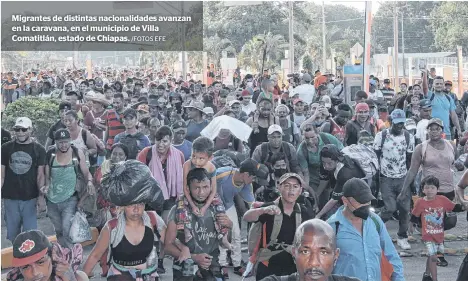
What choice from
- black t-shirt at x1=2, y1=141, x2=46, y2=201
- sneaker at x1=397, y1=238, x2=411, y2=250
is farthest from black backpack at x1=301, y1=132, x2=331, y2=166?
black t-shirt at x1=2, y1=141, x2=46, y2=201

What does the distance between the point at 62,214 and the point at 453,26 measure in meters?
56.3

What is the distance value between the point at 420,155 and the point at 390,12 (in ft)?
243

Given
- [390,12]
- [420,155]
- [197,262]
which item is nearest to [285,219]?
[197,262]

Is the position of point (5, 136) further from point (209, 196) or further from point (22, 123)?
point (209, 196)

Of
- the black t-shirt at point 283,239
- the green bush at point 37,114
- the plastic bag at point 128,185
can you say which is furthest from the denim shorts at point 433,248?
the green bush at point 37,114

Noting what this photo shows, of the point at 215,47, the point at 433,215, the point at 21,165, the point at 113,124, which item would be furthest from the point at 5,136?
the point at 215,47

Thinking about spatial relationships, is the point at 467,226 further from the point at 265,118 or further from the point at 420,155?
the point at 265,118

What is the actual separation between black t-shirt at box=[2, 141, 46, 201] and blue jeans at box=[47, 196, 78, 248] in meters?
0.32

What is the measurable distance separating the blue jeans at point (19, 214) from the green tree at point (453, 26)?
53841 millimetres

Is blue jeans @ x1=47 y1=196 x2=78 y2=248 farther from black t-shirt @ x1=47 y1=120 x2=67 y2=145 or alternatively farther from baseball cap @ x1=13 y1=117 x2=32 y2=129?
black t-shirt @ x1=47 y1=120 x2=67 y2=145

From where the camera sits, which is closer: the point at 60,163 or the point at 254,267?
the point at 254,267

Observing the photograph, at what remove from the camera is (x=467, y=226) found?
10.9m

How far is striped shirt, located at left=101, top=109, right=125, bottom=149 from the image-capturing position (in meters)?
11.3

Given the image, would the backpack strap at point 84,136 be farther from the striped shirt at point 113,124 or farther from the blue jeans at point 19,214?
the striped shirt at point 113,124
